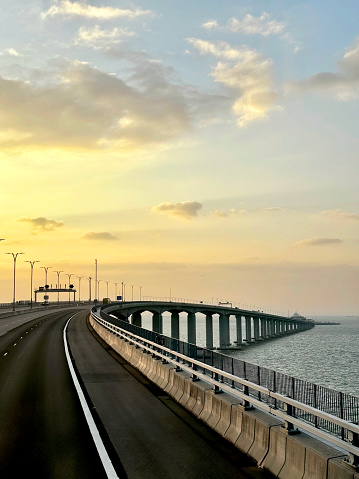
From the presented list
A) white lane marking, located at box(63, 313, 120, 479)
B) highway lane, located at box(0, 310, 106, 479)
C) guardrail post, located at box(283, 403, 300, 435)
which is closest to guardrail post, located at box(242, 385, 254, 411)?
guardrail post, located at box(283, 403, 300, 435)

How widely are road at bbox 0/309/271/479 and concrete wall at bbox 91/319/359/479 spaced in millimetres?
273

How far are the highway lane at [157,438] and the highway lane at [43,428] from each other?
70cm

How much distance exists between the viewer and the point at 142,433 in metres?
13.1

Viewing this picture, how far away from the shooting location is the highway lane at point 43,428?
1033cm

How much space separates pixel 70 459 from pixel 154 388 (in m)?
9.29

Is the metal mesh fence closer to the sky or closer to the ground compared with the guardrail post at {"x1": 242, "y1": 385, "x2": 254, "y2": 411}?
closer to the sky

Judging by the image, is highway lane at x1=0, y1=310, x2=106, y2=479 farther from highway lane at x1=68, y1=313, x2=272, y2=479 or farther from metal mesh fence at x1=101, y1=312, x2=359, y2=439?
metal mesh fence at x1=101, y1=312, x2=359, y2=439

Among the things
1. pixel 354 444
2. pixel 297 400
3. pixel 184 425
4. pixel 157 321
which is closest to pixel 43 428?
pixel 184 425

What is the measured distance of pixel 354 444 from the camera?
797cm

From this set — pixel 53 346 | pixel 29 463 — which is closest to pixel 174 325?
pixel 53 346

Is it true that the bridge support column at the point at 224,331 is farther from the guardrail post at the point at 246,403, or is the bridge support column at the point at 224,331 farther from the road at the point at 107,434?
the guardrail post at the point at 246,403

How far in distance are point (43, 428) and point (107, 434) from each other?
6.35ft

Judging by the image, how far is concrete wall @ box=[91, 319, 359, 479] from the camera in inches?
330

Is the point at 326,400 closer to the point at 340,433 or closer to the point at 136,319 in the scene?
the point at 340,433
